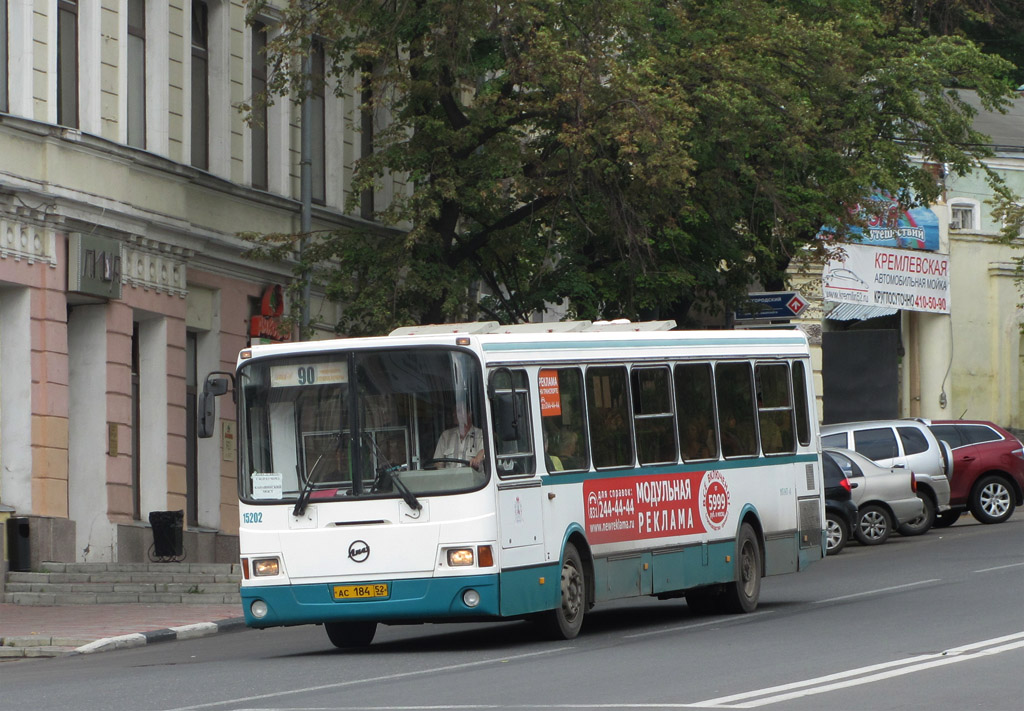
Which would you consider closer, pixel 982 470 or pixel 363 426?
pixel 363 426

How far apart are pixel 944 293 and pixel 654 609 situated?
28.2 m

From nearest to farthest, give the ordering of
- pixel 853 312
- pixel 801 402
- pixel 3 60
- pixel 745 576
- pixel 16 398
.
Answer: pixel 745 576, pixel 801 402, pixel 3 60, pixel 16 398, pixel 853 312

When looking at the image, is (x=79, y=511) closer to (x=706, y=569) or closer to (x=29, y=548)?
(x=29, y=548)

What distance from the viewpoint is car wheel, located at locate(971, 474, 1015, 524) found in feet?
107

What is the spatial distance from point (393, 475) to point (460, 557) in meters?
0.83

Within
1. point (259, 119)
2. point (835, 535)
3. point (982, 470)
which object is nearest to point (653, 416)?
point (835, 535)

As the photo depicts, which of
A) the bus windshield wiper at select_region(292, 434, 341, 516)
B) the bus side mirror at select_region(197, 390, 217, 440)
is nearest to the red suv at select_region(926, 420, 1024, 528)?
the bus windshield wiper at select_region(292, 434, 341, 516)

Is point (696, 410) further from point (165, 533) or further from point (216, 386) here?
point (165, 533)

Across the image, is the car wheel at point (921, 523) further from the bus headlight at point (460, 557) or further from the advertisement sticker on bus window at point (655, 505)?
the bus headlight at point (460, 557)

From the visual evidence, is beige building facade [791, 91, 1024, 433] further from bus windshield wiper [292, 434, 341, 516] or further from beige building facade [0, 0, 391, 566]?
bus windshield wiper [292, 434, 341, 516]

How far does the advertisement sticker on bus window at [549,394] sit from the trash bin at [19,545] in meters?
10.3

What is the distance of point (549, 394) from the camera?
1622cm

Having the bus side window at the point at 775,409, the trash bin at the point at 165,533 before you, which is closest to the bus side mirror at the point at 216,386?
the bus side window at the point at 775,409

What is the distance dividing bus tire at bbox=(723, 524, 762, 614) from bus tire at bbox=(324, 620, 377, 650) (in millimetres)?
3853
